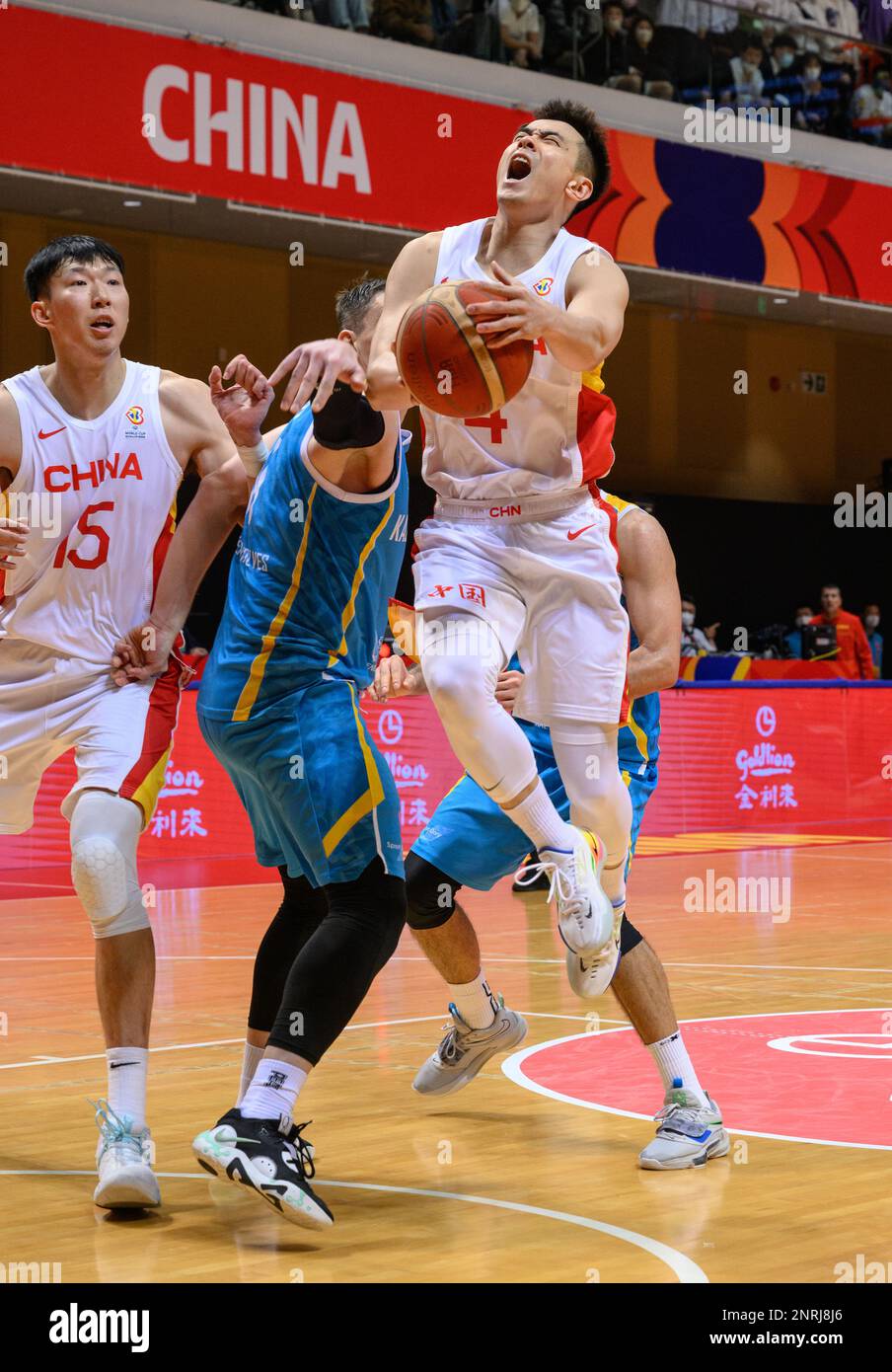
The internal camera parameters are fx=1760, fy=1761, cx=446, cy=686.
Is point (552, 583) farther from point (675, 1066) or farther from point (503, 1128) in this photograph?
point (503, 1128)

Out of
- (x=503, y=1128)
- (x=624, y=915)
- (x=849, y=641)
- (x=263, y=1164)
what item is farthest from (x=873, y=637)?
(x=263, y=1164)

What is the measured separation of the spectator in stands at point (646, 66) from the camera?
15445mm

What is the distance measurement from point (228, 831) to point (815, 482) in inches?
522

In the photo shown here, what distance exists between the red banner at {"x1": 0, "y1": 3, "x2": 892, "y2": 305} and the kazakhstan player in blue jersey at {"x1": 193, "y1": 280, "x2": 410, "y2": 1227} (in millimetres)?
8571

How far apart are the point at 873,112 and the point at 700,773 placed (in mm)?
7832

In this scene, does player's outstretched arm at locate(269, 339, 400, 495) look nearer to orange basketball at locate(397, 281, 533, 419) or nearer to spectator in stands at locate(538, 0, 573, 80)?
orange basketball at locate(397, 281, 533, 419)

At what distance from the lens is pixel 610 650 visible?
13.9 ft

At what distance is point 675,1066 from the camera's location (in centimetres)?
438

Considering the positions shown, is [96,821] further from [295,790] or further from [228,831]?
[228,831]

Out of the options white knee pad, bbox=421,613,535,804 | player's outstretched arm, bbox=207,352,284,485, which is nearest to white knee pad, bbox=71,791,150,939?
white knee pad, bbox=421,613,535,804

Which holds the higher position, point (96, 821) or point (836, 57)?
point (836, 57)

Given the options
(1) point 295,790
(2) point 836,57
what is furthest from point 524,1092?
(2) point 836,57

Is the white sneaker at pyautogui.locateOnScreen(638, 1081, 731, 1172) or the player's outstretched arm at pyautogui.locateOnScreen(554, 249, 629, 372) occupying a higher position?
the player's outstretched arm at pyautogui.locateOnScreen(554, 249, 629, 372)

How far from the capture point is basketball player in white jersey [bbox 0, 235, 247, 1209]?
160 inches
